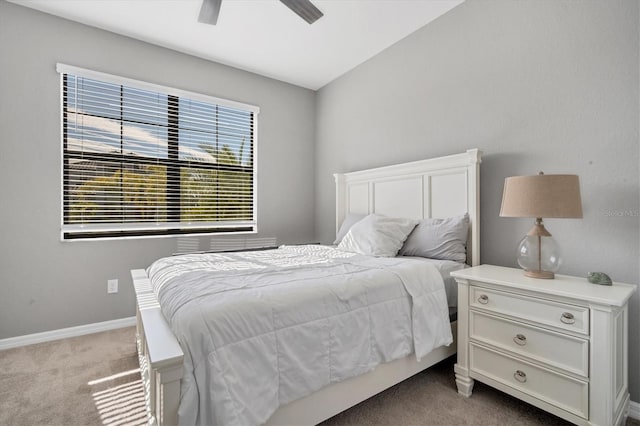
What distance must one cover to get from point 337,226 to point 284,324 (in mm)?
2317

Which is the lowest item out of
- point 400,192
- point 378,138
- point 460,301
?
point 460,301

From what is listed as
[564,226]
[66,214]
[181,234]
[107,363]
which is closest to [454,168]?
[564,226]

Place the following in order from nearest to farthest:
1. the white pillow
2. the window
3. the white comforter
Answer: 1. the white comforter
2. the white pillow
3. the window

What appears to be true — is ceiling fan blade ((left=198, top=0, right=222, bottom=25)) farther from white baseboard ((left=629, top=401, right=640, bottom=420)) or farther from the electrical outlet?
white baseboard ((left=629, top=401, right=640, bottom=420))

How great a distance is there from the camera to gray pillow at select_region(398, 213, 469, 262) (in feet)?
7.23

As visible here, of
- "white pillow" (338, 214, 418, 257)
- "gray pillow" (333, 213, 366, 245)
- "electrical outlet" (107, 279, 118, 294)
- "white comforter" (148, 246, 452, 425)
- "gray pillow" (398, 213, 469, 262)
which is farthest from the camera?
"gray pillow" (333, 213, 366, 245)

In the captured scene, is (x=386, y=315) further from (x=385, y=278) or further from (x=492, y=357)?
(x=492, y=357)

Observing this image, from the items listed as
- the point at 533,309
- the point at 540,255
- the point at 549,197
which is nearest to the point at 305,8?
the point at 549,197

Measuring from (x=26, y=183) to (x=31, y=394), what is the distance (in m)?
1.65

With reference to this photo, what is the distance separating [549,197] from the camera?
1542mm

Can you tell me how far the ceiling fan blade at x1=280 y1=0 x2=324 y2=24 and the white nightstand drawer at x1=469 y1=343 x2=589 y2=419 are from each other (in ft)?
7.52

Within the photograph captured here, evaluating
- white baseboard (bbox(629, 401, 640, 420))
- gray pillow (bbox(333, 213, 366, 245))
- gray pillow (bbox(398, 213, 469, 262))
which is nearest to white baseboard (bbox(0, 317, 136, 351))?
gray pillow (bbox(333, 213, 366, 245))

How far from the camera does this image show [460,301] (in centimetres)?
181

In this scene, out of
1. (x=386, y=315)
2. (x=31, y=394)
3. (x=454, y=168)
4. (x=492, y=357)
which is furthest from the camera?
(x=454, y=168)
